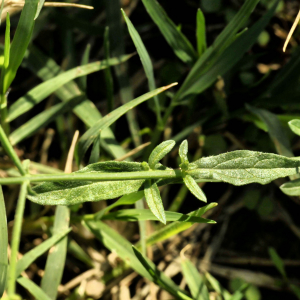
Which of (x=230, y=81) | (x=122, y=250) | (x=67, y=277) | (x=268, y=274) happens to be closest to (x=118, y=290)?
(x=67, y=277)

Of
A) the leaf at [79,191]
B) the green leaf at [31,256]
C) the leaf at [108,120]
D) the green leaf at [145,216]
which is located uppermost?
the leaf at [108,120]

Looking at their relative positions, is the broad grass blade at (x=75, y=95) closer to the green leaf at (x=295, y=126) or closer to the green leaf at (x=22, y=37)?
the green leaf at (x=22, y=37)

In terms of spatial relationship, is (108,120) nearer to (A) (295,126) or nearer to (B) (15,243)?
(B) (15,243)

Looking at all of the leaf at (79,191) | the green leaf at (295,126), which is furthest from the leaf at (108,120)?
the green leaf at (295,126)

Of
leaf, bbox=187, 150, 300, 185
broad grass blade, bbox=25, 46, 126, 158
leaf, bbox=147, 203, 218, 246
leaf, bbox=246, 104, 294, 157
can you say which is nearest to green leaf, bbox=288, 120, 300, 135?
leaf, bbox=187, 150, 300, 185

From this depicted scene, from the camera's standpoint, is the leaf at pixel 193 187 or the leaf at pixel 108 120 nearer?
the leaf at pixel 193 187

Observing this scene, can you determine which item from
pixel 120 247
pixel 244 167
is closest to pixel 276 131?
pixel 244 167
